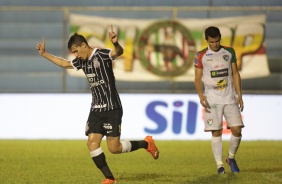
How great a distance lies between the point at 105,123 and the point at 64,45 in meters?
9.51

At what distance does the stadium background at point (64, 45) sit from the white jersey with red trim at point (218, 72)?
6.50 meters

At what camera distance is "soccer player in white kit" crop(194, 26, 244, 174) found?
11258 mm

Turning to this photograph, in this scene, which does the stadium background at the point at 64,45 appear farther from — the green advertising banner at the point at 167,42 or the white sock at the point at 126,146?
the white sock at the point at 126,146

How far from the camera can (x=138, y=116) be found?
17797mm

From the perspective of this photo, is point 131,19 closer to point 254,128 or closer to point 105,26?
point 105,26

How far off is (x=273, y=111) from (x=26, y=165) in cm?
654

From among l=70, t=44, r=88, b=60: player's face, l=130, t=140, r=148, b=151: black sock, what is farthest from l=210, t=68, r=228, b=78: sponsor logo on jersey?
l=70, t=44, r=88, b=60: player's face

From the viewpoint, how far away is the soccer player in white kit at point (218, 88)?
11.3 m

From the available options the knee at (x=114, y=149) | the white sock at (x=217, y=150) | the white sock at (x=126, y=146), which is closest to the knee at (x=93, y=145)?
the knee at (x=114, y=149)

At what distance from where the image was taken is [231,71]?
37.2 feet

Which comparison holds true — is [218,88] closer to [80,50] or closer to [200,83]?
[200,83]

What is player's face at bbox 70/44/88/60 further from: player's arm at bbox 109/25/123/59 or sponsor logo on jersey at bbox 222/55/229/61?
sponsor logo on jersey at bbox 222/55/229/61

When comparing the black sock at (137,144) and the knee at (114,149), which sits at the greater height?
the knee at (114,149)

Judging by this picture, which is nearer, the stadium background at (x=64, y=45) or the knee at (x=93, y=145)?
the knee at (x=93, y=145)
